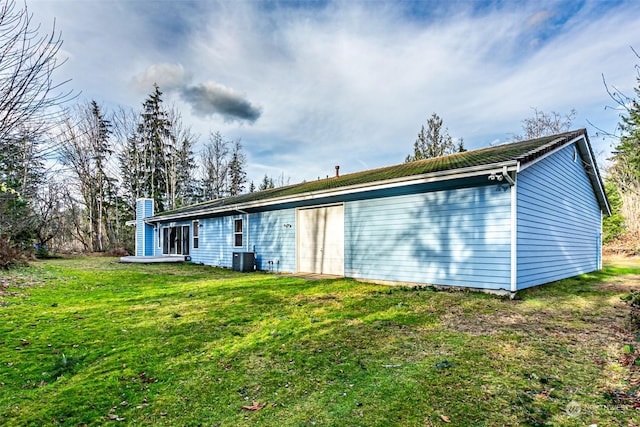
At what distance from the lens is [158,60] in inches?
492

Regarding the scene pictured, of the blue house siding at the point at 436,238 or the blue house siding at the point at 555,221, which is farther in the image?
the blue house siding at the point at 555,221

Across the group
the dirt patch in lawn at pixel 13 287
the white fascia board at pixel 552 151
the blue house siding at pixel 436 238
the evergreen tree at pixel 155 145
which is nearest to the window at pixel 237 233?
the blue house siding at pixel 436 238

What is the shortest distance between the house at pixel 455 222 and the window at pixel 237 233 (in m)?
0.06

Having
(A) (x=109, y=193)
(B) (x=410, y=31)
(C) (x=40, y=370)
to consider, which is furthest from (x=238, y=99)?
(C) (x=40, y=370)

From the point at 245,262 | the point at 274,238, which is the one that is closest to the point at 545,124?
the point at 274,238

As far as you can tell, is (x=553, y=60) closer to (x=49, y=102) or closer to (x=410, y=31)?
(x=410, y=31)

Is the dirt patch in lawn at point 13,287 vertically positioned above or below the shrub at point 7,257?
below

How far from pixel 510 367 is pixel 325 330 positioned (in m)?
2.34

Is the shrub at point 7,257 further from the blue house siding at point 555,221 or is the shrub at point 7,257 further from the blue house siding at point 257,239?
the blue house siding at point 555,221

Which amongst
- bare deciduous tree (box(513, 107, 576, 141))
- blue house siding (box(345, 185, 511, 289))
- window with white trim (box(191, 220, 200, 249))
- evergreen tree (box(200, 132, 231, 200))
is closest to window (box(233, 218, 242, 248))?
window with white trim (box(191, 220, 200, 249))

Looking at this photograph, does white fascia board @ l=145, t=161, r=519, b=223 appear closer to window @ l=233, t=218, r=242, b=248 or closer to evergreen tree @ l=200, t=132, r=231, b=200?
window @ l=233, t=218, r=242, b=248

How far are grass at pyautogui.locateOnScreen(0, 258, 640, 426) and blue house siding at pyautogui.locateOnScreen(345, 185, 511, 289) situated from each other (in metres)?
0.95

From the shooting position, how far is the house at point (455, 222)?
691cm

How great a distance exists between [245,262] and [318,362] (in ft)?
30.4
